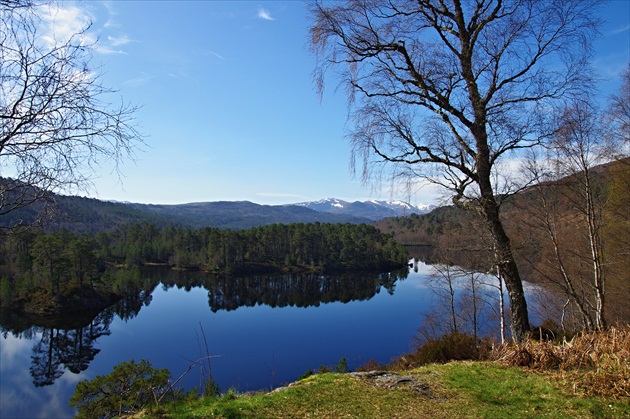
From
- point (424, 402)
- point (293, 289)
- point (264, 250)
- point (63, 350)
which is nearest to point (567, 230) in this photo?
point (424, 402)

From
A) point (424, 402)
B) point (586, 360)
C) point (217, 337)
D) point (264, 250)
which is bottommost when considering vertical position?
point (217, 337)

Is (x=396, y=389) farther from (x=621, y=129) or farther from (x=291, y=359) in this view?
(x=291, y=359)

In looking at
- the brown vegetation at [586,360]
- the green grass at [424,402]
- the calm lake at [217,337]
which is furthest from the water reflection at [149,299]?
the brown vegetation at [586,360]

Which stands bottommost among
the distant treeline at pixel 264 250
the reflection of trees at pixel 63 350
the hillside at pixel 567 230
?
the reflection of trees at pixel 63 350

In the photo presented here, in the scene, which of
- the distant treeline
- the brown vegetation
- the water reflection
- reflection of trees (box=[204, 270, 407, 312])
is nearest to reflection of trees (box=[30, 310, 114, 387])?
the water reflection

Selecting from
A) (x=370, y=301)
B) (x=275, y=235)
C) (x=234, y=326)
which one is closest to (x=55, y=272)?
(x=234, y=326)

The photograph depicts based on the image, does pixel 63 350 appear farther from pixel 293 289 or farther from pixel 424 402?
pixel 424 402

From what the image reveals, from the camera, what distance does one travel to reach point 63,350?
33281 millimetres

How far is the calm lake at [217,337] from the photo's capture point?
26609 millimetres

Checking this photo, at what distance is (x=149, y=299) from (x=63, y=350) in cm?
1959

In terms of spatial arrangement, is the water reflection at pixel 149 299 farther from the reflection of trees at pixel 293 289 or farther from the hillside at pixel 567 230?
the hillside at pixel 567 230

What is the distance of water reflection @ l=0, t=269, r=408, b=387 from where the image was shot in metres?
31.9

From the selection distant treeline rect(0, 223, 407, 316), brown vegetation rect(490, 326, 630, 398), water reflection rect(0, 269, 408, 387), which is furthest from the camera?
distant treeline rect(0, 223, 407, 316)

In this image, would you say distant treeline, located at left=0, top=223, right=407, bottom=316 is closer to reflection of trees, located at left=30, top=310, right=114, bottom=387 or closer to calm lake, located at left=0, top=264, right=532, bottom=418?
calm lake, located at left=0, top=264, right=532, bottom=418
